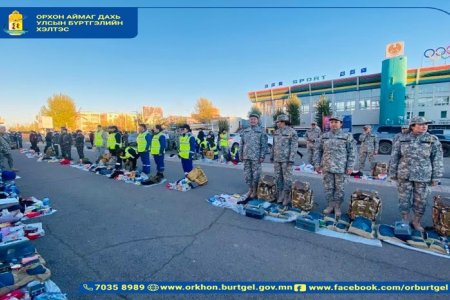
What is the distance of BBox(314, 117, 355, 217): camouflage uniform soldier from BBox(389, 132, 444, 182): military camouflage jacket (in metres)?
0.82

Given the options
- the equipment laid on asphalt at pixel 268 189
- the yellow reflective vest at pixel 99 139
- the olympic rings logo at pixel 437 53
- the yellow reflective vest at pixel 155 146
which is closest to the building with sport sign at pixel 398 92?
the olympic rings logo at pixel 437 53

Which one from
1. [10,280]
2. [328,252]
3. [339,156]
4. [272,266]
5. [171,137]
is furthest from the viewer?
[171,137]

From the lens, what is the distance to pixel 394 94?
27.0 meters

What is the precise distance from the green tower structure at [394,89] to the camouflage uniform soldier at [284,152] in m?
29.8

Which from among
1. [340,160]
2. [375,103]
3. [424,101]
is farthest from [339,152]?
[424,101]

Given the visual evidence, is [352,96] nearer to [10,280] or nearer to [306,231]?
[306,231]

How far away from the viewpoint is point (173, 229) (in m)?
3.96

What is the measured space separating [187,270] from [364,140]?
8602 mm

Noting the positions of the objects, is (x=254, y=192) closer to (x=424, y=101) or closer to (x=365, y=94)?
(x=365, y=94)

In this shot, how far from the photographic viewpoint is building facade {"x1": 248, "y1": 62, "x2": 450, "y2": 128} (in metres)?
26.5

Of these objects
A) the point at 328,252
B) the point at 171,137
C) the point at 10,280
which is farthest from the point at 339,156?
the point at 171,137

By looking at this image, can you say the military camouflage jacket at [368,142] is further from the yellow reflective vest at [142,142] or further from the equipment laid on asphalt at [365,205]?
the yellow reflective vest at [142,142]

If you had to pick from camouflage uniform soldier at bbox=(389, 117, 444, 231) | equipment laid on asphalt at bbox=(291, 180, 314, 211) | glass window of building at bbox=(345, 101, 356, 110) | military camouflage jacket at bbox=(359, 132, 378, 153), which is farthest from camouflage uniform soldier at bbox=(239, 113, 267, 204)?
glass window of building at bbox=(345, 101, 356, 110)

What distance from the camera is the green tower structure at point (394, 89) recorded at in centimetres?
2666
